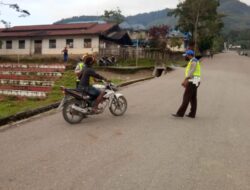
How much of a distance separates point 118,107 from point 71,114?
5.39 feet

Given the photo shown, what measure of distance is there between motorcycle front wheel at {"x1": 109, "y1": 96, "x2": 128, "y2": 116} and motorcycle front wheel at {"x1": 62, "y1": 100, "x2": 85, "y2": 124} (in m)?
1.22

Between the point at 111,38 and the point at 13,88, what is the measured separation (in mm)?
24706

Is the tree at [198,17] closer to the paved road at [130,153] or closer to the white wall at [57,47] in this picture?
the white wall at [57,47]

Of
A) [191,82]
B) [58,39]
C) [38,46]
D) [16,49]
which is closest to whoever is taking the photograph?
[191,82]

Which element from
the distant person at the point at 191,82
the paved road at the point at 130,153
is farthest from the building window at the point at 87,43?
the distant person at the point at 191,82

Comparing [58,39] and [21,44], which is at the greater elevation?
[58,39]

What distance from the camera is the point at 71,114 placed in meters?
9.66

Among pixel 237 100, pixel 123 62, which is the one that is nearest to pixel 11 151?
pixel 237 100

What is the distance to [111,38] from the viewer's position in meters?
41.7

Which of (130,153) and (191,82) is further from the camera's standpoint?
(191,82)

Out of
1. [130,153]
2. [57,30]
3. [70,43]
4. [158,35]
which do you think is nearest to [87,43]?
[70,43]

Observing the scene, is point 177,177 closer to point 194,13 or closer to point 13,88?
point 13,88

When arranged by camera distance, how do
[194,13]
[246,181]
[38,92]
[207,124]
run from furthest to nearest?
[194,13], [38,92], [207,124], [246,181]

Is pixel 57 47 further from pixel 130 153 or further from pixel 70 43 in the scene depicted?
pixel 130 153
